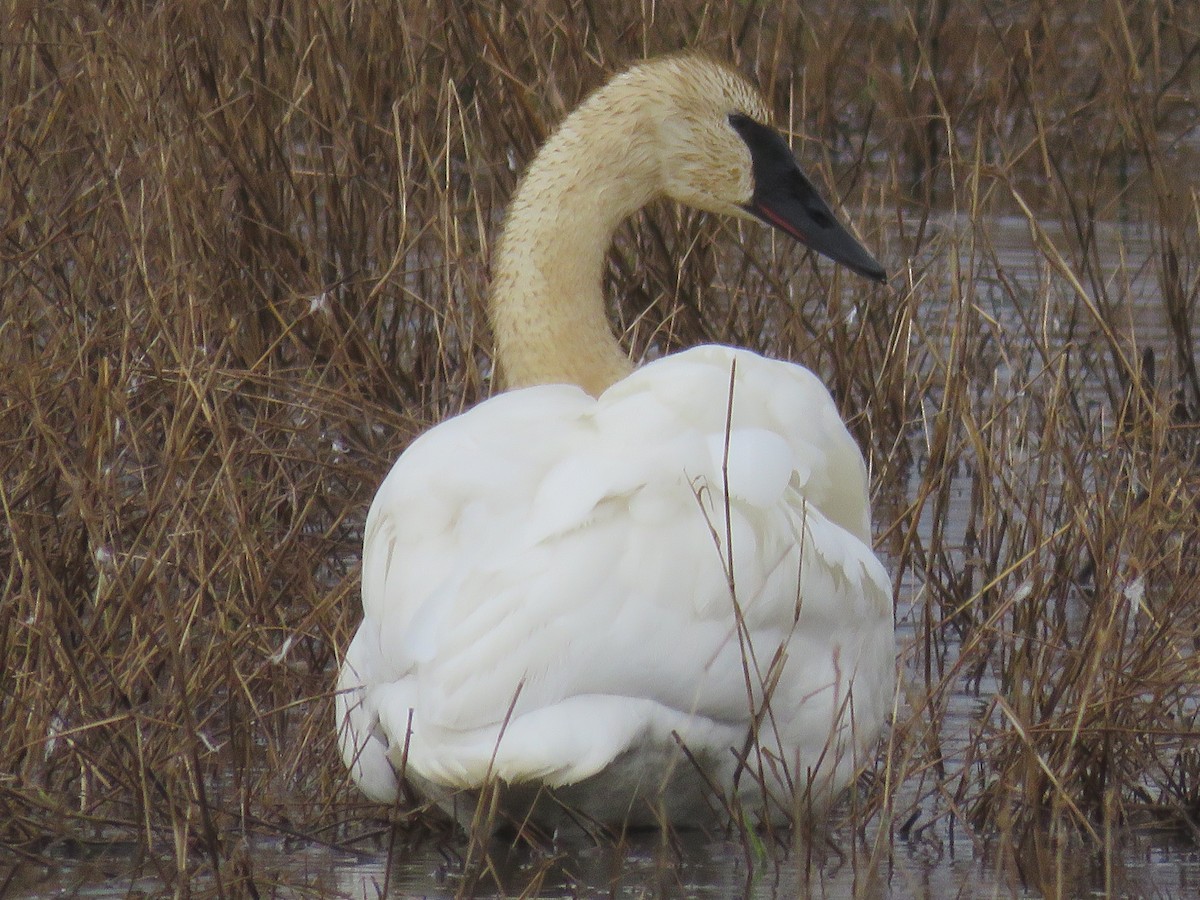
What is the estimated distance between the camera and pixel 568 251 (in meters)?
4.68

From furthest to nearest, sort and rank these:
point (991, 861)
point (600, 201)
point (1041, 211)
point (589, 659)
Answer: point (1041, 211)
point (600, 201)
point (991, 861)
point (589, 659)

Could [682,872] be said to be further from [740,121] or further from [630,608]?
[740,121]

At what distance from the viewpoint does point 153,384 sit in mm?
5016

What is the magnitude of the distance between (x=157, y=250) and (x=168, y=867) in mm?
2106

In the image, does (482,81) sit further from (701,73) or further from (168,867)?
(168,867)

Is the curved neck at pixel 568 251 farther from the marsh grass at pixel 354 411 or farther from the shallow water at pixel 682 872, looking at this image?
the shallow water at pixel 682 872

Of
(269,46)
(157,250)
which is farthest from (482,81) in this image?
(157,250)

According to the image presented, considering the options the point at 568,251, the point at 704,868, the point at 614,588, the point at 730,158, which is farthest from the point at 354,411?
the point at 614,588

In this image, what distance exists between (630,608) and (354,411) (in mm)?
2231

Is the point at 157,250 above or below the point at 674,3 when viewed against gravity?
below

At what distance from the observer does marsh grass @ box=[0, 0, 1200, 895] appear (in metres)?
3.73

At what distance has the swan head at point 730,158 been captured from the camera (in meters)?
4.82

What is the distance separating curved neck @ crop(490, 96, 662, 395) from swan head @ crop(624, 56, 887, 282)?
7 centimetres

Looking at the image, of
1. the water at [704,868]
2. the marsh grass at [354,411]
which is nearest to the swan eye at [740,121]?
the marsh grass at [354,411]
